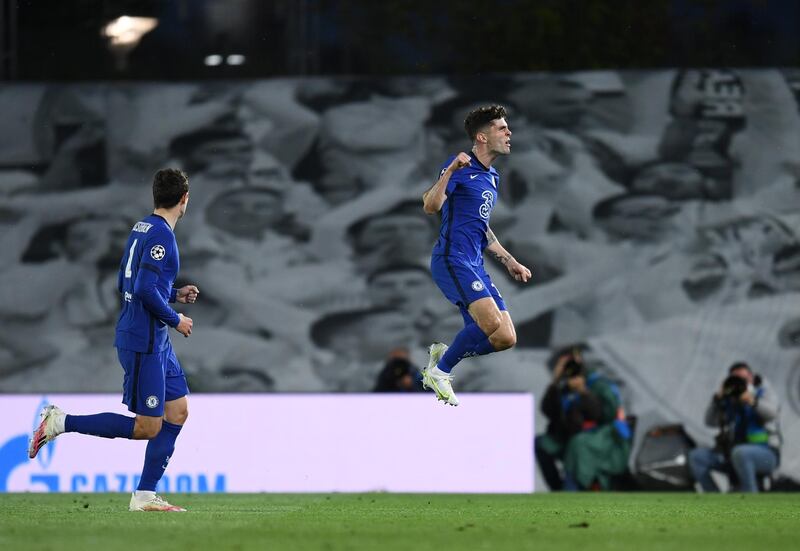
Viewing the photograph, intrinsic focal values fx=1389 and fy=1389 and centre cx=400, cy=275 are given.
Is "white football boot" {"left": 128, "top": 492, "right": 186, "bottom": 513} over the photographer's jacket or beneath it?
beneath

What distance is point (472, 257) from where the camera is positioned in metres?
9.02

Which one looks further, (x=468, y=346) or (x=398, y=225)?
(x=398, y=225)

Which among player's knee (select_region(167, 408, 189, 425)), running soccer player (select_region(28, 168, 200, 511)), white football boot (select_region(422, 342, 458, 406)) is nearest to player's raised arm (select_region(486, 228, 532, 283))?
white football boot (select_region(422, 342, 458, 406))

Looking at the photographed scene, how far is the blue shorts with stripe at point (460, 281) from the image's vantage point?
889cm

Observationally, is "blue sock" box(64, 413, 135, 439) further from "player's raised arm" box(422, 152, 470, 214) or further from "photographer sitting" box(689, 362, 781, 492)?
"photographer sitting" box(689, 362, 781, 492)

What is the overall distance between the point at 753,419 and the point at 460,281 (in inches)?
299

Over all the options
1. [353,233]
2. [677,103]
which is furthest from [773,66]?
[353,233]

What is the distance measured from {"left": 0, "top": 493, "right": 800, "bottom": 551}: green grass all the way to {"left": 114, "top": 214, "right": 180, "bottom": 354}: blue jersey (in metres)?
1.01

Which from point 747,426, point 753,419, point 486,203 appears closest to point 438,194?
point 486,203

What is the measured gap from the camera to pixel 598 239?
1767 cm

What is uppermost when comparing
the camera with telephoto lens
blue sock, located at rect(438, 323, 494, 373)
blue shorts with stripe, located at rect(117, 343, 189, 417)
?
the camera with telephoto lens

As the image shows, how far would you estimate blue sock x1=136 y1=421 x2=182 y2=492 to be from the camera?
328 inches

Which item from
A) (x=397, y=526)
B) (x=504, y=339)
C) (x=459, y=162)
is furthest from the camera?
(x=504, y=339)

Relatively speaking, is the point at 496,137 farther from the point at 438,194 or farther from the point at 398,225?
the point at 398,225
